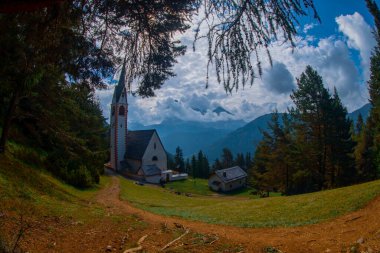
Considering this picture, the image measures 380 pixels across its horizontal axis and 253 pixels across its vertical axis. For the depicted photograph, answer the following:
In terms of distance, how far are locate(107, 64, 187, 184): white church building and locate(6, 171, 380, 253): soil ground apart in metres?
39.0

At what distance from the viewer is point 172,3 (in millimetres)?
5586

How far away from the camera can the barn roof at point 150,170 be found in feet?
166

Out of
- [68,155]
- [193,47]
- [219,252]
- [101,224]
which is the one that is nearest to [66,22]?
[193,47]

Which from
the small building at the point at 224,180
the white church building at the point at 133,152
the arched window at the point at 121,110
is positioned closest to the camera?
the white church building at the point at 133,152

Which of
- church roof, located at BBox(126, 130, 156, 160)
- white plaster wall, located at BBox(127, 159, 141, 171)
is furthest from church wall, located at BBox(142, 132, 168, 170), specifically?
white plaster wall, located at BBox(127, 159, 141, 171)

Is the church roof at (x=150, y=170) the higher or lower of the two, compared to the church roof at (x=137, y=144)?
lower

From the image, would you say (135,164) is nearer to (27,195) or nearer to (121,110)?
(121,110)

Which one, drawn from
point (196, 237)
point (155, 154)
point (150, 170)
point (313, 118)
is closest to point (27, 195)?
point (196, 237)

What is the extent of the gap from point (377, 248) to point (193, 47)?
25.6 feet

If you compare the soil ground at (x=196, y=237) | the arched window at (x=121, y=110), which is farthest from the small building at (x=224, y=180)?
the soil ground at (x=196, y=237)

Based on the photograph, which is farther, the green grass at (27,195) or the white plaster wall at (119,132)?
the white plaster wall at (119,132)

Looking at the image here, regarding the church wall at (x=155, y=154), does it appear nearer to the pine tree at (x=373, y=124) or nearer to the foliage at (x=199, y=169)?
the pine tree at (x=373, y=124)

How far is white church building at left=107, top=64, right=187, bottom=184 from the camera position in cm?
5175

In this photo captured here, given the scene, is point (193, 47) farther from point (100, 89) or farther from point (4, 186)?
point (4, 186)
